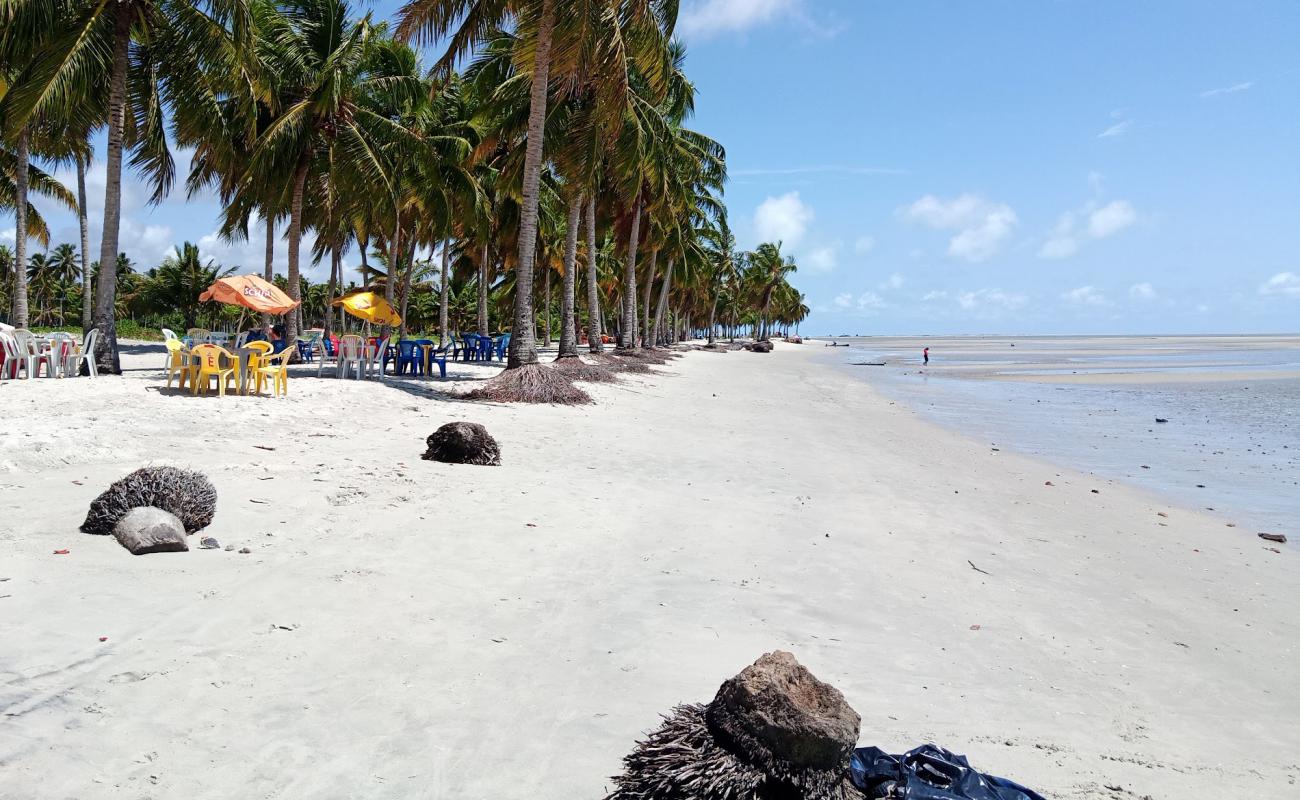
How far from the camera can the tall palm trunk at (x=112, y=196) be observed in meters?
13.9

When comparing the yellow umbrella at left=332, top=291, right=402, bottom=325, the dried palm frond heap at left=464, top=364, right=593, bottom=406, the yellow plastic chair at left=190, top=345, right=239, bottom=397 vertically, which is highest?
the yellow umbrella at left=332, top=291, right=402, bottom=325

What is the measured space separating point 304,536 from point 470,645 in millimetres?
2235

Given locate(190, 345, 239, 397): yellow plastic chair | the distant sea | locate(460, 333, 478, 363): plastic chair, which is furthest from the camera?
locate(460, 333, 478, 363): plastic chair

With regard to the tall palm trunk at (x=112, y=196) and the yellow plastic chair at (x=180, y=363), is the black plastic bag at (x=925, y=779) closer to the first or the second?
the yellow plastic chair at (x=180, y=363)

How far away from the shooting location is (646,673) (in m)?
3.90

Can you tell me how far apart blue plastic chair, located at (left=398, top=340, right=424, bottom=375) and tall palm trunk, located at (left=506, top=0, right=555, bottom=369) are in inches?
142

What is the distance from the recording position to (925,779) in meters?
2.70

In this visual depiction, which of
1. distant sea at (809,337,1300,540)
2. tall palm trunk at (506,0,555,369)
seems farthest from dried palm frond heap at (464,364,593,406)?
distant sea at (809,337,1300,540)

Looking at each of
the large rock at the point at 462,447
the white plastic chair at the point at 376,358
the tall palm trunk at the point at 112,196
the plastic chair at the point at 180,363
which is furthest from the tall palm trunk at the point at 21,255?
the large rock at the point at 462,447

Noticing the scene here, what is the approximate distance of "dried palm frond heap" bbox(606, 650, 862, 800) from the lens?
101 inches

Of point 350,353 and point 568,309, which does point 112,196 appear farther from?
point 568,309

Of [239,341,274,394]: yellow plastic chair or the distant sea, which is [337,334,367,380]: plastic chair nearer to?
[239,341,274,394]: yellow plastic chair

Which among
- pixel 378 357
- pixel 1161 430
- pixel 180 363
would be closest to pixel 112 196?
pixel 180 363

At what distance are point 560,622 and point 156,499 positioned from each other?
2991 mm
